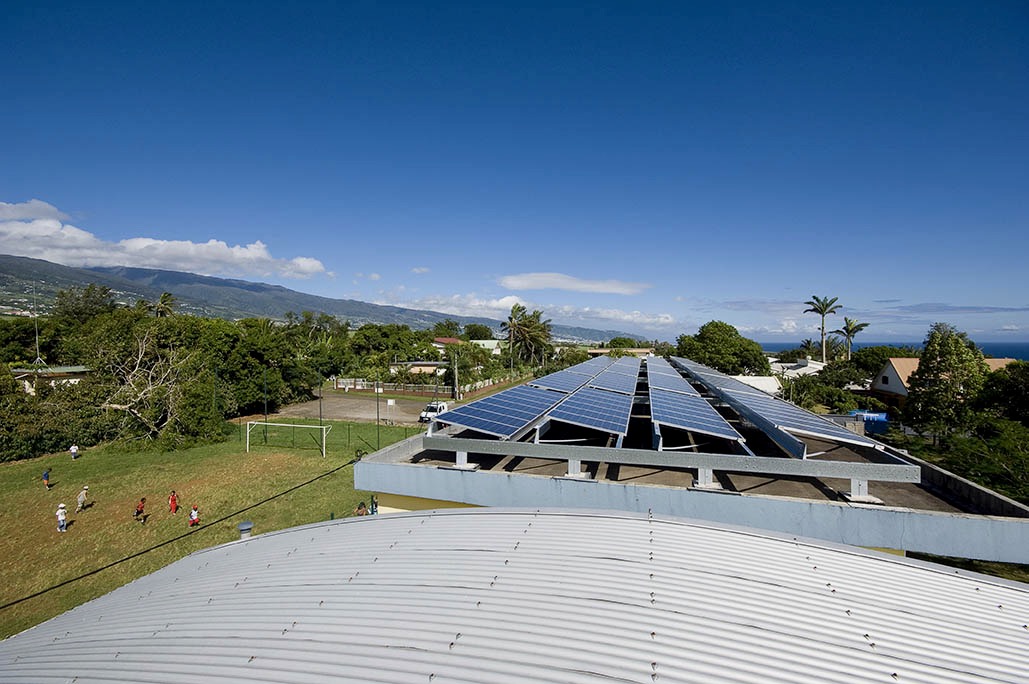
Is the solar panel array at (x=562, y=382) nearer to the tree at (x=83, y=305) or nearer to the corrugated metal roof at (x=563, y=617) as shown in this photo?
the corrugated metal roof at (x=563, y=617)

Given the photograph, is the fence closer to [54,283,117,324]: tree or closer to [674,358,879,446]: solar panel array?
[674,358,879,446]: solar panel array

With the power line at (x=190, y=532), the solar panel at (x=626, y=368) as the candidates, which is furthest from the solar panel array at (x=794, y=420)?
the power line at (x=190, y=532)

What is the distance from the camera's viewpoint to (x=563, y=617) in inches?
161

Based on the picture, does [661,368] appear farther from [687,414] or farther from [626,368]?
[687,414]

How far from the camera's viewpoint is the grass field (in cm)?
Answer: 1299

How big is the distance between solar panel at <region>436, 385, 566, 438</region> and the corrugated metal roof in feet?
9.13

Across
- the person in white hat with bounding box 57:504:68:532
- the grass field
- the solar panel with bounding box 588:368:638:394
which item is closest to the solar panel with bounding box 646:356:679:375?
the solar panel with bounding box 588:368:638:394

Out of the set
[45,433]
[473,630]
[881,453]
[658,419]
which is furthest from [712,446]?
[45,433]

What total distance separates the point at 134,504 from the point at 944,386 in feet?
142

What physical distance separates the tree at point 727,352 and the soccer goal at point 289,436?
1741 inches

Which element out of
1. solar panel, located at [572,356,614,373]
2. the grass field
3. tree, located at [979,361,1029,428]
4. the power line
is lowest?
→ the grass field

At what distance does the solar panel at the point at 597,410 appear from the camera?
9.08 meters

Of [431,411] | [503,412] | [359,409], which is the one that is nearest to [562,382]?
[503,412]

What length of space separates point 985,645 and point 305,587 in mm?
6988
